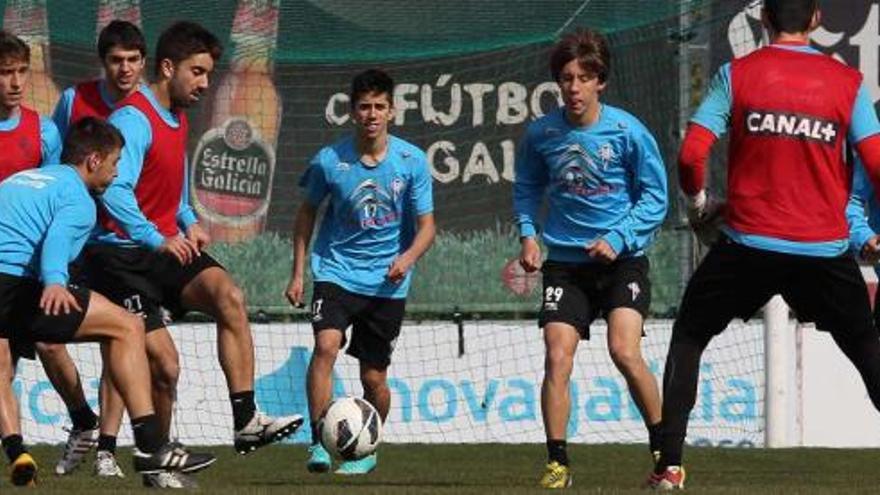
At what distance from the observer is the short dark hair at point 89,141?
1077 centimetres

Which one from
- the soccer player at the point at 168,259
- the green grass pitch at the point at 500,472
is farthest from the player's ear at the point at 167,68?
the green grass pitch at the point at 500,472

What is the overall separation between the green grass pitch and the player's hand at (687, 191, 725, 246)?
41.4 inches

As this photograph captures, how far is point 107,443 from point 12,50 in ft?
6.59

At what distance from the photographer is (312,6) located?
57.1 ft

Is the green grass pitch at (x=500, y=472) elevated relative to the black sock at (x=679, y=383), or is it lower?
lower

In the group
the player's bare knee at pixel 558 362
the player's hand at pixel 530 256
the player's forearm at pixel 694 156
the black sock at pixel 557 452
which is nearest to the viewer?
the player's forearm at pixel 694 156

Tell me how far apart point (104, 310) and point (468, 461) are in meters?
4.32

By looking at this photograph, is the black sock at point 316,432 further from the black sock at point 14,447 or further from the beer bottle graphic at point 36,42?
the beer bottle graphic at point 36,42

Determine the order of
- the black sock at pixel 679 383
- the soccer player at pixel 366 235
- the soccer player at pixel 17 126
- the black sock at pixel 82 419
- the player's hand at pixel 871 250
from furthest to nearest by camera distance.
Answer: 1. the soccer player at pixel 366 235
2. the black sock at pixel 82 419
3. the soccer player at pixel 17 126
4. the player's hand at pixel 871 250
5. the black sock at pixel 679 383

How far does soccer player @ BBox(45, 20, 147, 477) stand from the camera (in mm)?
12648

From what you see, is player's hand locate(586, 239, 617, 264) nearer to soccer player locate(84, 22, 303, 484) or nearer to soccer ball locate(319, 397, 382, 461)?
soccer ball locate(319, 397, 382, 461)

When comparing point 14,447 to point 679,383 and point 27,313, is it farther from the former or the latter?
point 679,383

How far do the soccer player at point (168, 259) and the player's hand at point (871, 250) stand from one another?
281 centimetres

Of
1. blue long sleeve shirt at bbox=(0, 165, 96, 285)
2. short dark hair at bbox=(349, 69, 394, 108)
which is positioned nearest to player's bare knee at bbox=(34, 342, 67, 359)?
short dark hair at bbox=(349, 69, 394, 108)
